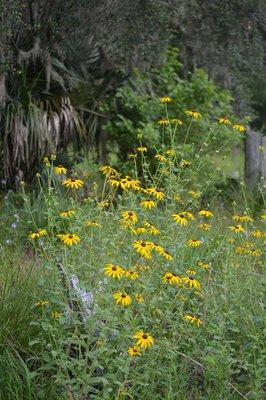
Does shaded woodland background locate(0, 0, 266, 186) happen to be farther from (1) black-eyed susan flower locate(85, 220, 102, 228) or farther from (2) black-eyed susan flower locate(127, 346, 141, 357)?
(2) black-eyed susan flower locate(127, 346, 141, 357)

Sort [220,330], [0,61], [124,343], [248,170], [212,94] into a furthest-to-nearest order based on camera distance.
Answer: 1. [248,170]
2. [212,94]
3. [0,61]
4. [220,330]
5. [124,343]

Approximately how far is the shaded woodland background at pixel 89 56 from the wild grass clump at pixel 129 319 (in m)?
3.49

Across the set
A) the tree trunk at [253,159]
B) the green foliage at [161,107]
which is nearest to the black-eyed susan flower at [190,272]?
the green foliage at [161,107]

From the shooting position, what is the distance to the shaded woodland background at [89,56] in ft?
26.7

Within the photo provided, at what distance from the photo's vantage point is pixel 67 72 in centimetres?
981

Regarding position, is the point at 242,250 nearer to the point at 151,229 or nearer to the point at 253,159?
the point at 151,229

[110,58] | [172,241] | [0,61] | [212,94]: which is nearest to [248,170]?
[212,94]

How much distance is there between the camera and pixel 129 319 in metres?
3.84

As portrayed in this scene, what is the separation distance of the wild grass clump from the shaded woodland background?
3.49m

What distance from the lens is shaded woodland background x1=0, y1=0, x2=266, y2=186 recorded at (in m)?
8.14

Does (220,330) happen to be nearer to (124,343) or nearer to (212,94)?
(124,343)

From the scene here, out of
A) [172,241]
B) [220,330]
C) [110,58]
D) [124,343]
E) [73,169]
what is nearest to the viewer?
[124,343]

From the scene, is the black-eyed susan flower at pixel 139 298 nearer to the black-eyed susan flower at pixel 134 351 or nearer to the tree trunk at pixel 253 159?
the black-eyed susan flower at pixel 134 351

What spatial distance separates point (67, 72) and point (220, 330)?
6154 millimetres
